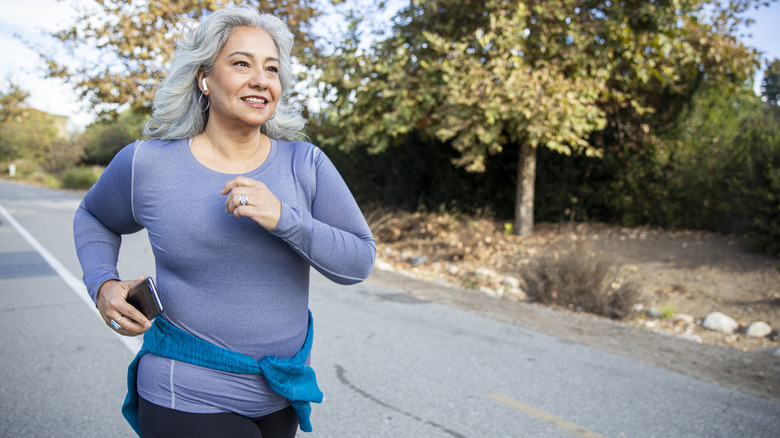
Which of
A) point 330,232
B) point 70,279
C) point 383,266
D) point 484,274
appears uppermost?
point 330,232

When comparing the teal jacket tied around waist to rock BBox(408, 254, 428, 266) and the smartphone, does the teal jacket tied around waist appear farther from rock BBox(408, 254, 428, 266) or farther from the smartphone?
rock BBox(408, 254, 428, 266)

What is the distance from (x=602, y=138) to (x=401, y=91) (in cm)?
443

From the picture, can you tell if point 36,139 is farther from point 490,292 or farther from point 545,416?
point 545,416

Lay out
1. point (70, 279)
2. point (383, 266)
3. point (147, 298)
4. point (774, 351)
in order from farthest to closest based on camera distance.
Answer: point (383, 266) < point (70, 279) < point (774, 351) < point (147, 298)

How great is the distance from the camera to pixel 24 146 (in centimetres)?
5284

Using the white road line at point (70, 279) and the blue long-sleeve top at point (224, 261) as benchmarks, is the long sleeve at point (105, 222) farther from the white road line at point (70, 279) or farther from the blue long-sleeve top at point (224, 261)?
the white road line at point (70, 279)

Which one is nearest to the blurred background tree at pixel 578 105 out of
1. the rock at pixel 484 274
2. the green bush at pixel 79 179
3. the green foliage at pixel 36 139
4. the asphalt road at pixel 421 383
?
the rock at pixel 484 274

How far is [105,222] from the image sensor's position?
6.40 ft

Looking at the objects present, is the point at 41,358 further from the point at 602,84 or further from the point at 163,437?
the point at 602,84

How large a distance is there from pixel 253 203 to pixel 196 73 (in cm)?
62

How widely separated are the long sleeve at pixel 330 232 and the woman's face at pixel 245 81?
0.23 meters

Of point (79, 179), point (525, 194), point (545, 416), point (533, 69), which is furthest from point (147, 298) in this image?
point (79, 179)

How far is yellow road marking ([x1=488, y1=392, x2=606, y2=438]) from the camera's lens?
12.0ft

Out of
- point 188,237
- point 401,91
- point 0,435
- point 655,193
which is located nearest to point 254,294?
point 188,237
